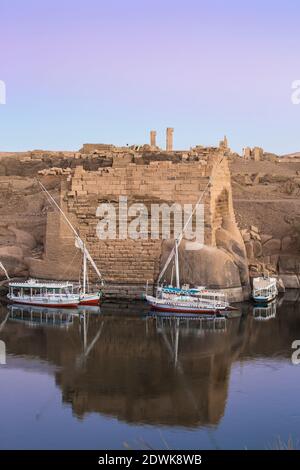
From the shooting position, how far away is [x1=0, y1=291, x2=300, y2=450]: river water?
483 inches

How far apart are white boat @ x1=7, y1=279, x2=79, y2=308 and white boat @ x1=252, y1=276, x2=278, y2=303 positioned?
5.68m

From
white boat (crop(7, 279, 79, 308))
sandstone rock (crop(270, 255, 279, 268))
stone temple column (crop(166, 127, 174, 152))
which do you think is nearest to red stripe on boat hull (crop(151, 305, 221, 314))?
white boat (crop(7, 279, 79, 308))

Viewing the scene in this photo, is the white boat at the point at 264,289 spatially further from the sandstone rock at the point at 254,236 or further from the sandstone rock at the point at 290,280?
the sandstone rock at the point at 254,236

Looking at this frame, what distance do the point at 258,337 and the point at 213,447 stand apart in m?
7.90

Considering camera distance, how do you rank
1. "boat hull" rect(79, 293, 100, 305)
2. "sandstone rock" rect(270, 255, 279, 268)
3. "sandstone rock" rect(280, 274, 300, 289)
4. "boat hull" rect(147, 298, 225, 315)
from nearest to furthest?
"boat hull" rect(147, 298, 225, 315), "boat hull" rect(79, 293, 100, 305), "sandstone rock" rect(280, 274, 300, 289), "sandstone rock" rect(270, 255, 279, 268)

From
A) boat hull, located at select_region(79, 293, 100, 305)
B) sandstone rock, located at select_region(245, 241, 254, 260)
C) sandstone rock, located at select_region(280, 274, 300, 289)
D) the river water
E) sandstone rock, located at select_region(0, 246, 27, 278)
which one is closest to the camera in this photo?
the river water

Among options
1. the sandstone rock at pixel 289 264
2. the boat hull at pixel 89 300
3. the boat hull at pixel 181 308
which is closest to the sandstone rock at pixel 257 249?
the sandstone rock at pixel 289 264

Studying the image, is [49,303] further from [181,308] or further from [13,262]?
[181,308]

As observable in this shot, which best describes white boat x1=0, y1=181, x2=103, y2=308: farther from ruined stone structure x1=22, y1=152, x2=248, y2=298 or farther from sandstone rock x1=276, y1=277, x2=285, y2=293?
sandstone rock x1=276, y1=277, x2=285, y2=293

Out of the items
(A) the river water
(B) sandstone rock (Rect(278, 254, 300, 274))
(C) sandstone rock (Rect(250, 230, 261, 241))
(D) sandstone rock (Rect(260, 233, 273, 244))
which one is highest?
(C) sandstone rock (Rect(250, 230, 261, 241))

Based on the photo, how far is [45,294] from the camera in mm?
23297

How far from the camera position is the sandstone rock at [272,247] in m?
28.5

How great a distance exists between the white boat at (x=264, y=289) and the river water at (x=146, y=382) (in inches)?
71.2

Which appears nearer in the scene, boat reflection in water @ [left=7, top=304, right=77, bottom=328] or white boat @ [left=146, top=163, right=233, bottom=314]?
boat reflection in water @ [left=7, top=304, right=77, bottom=328]
